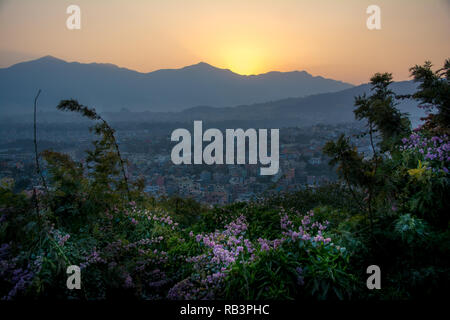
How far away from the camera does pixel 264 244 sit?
2850 millimetres

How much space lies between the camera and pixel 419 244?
2.80m

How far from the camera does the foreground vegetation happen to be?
99.6 inches

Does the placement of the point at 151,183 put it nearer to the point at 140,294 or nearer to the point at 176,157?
the point at 176,157

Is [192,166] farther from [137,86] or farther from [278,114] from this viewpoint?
[137,86]

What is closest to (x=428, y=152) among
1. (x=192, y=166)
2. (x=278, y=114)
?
(x=192, y=166)

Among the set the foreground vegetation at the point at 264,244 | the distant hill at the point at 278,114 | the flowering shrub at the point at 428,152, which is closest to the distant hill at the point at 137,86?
the distant hill at the point at 278,114

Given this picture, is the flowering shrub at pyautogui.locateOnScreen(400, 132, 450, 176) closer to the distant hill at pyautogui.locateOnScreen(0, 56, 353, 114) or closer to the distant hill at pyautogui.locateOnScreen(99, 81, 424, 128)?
the distant hill at pyautogui.locateOnScreen(0, 56, 353, 114)

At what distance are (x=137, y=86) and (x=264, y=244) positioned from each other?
1681cm

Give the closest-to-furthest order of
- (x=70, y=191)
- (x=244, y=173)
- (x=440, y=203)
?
(x=440, y=203) < (x=70, y=191) < (x=244, y=173)

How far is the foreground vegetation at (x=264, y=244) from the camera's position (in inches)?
99.6

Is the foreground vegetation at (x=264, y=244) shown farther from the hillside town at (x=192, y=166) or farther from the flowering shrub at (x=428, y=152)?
the hillside town at (x=192, y=166)

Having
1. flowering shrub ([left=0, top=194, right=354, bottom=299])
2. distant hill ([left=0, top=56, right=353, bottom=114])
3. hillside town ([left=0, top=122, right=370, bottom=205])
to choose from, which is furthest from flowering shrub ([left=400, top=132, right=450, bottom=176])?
distant hill ([left=0, top=56, right=353, bottom=114])

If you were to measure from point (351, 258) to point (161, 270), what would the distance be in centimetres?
214
